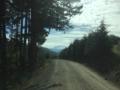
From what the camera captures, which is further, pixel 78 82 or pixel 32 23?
pixel 32 23

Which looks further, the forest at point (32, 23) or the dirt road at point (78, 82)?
the forest at point (32, 23)

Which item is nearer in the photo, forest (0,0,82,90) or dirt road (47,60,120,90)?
dirt road (47,60,120,90)

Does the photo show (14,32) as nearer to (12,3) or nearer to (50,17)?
(50,17)

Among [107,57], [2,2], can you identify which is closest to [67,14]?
[2,2]

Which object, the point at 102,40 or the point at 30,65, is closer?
the point at 30,65

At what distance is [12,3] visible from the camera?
24203 mm

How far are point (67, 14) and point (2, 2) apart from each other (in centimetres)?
1566

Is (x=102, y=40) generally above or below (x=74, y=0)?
below

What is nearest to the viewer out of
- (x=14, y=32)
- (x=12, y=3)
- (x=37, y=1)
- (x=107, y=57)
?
(x=12, y=3)

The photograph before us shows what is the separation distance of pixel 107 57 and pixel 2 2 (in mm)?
40055

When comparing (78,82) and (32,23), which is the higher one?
(32,23)

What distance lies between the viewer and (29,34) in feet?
127

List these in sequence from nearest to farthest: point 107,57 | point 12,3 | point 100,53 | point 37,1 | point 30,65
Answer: point 12,3 < point 37,1 < point 30,65 < point 107,57 < point 100,53

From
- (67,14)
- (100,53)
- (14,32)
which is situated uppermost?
(67,14)
